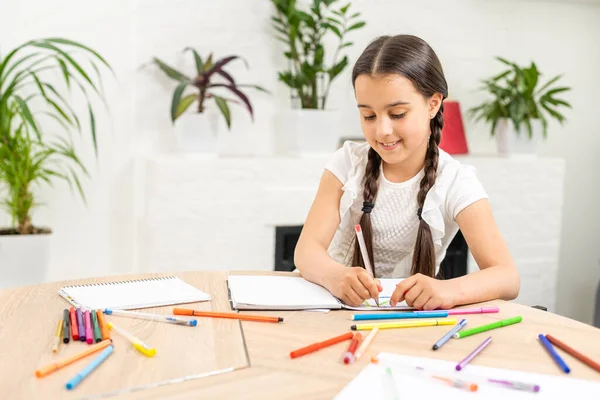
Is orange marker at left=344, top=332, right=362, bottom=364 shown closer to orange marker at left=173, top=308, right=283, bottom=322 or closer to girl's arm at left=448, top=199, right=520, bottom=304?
orange marker at left=173, top=308, right=283, bottom=322

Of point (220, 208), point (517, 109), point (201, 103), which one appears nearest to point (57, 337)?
point (220, 208)

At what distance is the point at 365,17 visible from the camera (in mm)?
2840

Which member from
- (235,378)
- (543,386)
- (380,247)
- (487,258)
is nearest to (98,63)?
(380,247)

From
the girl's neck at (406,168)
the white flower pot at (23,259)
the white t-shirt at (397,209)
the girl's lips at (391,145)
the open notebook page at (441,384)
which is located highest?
the girl's lips at (391,145)

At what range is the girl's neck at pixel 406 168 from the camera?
5.24ft

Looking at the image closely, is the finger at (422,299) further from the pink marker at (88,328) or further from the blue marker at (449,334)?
the pink marker at (88,328)

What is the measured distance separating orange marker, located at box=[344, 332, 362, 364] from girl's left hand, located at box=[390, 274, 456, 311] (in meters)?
0.19

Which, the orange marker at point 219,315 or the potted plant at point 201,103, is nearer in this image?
the orange marker at point 219,315

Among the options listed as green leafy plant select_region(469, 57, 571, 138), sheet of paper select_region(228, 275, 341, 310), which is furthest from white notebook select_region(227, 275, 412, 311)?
green leafy plant select_region(469, 57, 571, 138)

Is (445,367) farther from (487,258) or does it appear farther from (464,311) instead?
(487,258)

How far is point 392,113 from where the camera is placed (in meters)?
1.41

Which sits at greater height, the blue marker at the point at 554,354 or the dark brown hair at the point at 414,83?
the dark brown hair at the point at 414,83

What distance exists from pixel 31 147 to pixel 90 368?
176cm

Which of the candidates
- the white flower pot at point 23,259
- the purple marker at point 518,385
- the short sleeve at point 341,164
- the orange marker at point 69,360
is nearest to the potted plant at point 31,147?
the white flower pot at point 23,259
